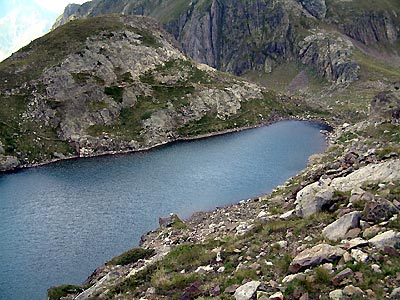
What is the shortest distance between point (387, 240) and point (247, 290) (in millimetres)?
9725

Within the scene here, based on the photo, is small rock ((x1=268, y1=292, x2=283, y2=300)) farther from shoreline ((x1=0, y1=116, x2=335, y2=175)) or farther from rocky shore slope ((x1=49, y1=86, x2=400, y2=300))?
shoreline ((x1=0, y1=116, x2=335, y2=175))

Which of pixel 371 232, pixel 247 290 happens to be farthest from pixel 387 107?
pixel 247 290

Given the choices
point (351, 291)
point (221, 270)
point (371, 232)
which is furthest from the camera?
point (221, 270)

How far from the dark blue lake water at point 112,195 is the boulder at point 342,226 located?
122ft

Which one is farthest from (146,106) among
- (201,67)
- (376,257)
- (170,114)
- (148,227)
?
(376,257)

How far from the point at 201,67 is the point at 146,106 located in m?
36.8

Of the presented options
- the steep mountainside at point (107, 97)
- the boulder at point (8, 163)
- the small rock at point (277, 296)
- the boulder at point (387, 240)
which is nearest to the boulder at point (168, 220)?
the small rock at point (277, 296)

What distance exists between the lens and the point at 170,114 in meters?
144

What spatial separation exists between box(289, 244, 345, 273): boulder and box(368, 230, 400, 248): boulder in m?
2.22

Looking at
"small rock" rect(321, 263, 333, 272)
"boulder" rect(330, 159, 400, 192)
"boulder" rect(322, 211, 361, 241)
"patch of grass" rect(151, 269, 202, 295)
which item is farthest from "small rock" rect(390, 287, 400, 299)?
"boulder" rect(330, 159, 400, 192)

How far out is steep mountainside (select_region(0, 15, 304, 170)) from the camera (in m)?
130

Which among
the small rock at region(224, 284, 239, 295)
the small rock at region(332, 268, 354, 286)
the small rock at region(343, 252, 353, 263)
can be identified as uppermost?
the small rock at region(343, 252, 353, 263)

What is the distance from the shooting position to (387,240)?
28969mm

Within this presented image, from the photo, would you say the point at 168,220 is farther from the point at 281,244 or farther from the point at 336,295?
the point at 336,295
